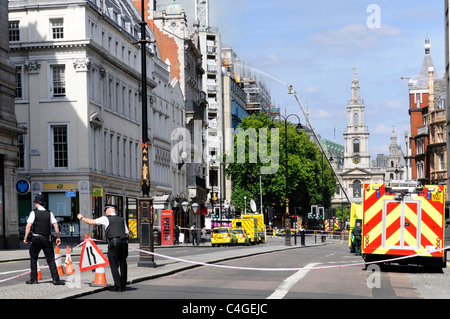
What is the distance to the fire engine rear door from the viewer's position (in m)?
24.0

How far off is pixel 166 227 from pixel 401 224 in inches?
1350

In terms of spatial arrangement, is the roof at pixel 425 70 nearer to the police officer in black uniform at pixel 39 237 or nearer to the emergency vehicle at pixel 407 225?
the emergency vehicle at pixel 407 225

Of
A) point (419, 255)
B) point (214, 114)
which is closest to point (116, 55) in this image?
point (419, 255)

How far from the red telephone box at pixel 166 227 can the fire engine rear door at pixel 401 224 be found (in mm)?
33433

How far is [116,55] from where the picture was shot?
6131 cm

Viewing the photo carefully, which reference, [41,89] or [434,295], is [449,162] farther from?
[434,295]

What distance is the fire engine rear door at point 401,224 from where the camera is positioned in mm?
24031

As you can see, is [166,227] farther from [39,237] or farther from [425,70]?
[425,70]

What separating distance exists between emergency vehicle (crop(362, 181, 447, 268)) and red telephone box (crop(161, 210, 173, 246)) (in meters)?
33.2

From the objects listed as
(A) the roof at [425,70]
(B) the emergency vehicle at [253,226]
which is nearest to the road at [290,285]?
(B) the emergency vehicle at [253,226]

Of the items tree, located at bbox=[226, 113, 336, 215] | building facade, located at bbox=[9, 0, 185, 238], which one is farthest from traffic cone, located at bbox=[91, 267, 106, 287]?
tree, located at bbox=[226, 113, 336, 215]

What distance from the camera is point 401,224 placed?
79.2ft

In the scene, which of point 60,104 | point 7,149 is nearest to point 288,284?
point 7,149

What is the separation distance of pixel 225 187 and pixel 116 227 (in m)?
105
